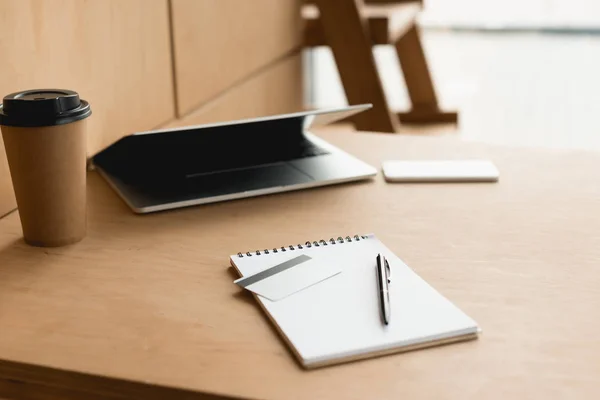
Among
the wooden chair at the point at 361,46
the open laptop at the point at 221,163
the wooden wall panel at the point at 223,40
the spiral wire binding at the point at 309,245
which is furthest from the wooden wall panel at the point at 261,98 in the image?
the spiral wire binding at the point at 309,245

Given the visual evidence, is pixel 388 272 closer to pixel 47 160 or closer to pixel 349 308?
pixel 349 308

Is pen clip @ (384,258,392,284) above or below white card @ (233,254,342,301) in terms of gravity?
above

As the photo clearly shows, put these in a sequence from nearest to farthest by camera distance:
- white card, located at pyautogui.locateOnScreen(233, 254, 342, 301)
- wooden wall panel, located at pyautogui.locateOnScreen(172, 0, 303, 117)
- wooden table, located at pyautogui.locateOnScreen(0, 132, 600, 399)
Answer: wooden table, located at pyautogui.locateOnScreen(0, 132, 600, 399), white card, located at pyautogui.locateOnScreen(233, 254, 342, 301), wooden wall panel, located at pyautogui.locateOnScreen(172, 0, 303, 117)

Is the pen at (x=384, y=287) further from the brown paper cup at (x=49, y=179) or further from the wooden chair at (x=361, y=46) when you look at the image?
the wooden chair at (x=361, y=46)

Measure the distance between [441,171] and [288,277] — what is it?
1.31 ft

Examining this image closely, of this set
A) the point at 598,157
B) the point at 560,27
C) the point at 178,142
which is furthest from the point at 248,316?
the point at 560,27

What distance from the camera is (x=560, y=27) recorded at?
10.3 ft

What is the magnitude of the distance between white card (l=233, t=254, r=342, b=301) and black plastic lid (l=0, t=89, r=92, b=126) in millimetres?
250

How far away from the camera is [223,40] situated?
1.60 m

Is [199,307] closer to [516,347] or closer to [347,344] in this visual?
[347,344]

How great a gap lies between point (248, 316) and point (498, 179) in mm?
508

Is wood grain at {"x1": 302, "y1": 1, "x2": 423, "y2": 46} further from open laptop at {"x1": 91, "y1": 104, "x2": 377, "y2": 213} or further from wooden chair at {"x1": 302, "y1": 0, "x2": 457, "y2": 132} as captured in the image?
open laptop at {"x1": 91, "y1": 104, "x2": 377, "y2": 213}

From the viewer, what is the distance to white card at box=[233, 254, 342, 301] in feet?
2.41

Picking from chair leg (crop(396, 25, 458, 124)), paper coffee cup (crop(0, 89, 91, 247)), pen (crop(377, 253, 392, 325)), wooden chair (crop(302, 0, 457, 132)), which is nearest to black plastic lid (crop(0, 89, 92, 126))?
paper coffee cup (crop(0, 89, 91, 247))
